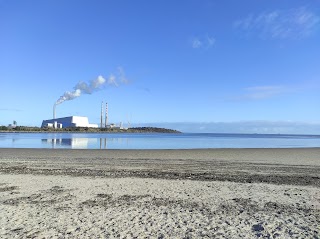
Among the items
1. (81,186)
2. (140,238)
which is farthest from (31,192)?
(140,238)

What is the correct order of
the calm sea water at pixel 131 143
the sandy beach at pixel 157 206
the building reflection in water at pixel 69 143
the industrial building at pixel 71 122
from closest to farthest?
the sandy beach at pixel 157 206, the building reflection in water at pixel 69 143, the calm sea water at pixel 131 143, the industrial building at pixel 71 122

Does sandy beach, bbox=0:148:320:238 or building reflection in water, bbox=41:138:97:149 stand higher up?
building reflection in water, bbox=41:138:97:149

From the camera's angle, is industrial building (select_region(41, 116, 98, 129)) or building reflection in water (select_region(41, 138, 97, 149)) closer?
building reflection in water (select_region(41, 138, 97, 149))

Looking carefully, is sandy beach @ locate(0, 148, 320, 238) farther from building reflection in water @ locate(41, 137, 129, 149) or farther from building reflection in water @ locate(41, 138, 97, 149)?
building reflection in water @ locate(41, 138, 97, 149)

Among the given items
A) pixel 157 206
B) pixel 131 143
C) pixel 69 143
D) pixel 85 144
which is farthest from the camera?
pixel 131 143

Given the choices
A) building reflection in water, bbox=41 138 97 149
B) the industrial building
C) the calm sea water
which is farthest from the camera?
the industrial building

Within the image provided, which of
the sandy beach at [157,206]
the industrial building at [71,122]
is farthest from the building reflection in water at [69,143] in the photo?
the industrial building at [71,122]

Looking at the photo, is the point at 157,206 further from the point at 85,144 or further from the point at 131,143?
the point at 131,143

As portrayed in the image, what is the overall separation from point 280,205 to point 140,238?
5.03m

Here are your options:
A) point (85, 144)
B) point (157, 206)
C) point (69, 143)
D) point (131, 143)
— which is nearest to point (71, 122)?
point (131, 143)

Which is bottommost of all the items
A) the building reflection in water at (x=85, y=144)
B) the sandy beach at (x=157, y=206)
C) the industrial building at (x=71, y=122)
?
the sandy beach at (x=157, y=206)

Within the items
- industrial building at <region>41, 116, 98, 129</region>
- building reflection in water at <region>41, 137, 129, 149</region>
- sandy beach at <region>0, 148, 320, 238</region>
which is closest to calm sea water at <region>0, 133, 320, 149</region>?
building reflection in water at <region>41, 137, 129, 149</region>

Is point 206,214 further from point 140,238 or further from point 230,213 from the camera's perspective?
point 140,238

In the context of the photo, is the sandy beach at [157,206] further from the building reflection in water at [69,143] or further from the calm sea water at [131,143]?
the calm sea water at [131,143]
